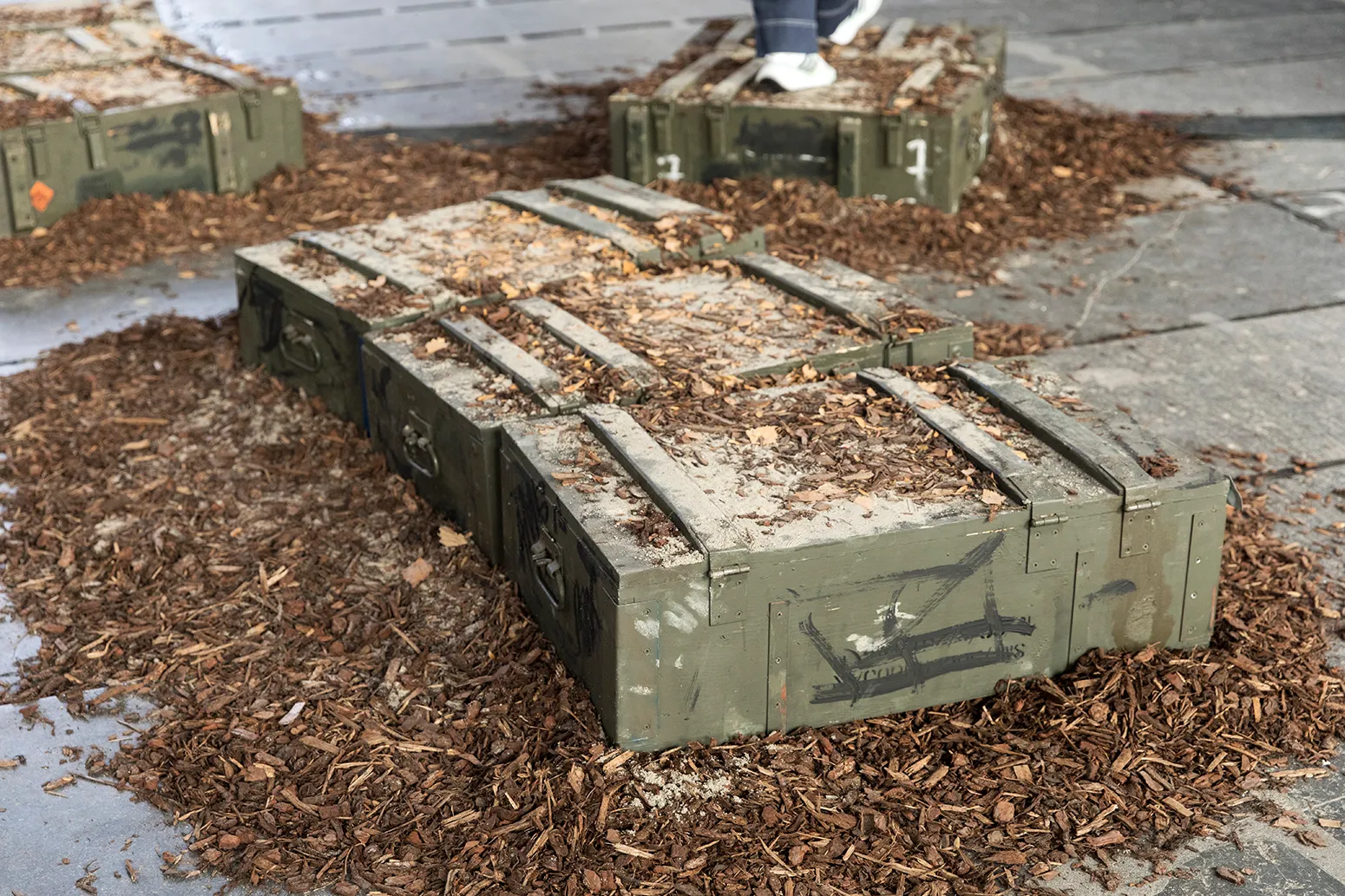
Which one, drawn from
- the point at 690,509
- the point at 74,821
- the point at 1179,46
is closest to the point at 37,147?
the point at 74,821

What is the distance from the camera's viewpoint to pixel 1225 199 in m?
7.58

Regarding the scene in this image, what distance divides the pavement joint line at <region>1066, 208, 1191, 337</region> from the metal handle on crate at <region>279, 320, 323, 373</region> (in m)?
2.86

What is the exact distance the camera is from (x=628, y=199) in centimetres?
582

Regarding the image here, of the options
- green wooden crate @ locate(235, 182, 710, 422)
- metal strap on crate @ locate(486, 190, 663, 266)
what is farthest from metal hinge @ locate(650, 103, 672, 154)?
green wooden crate @ locate(235, 182, 710, 422)

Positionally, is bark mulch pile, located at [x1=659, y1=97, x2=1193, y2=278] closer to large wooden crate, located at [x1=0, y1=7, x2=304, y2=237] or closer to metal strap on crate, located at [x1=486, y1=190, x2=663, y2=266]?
metal strap on crate, located at [x1=486, y1=190, x2=663, y2=266]

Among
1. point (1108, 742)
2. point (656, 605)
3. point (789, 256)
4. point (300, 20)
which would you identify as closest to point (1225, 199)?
point (789, 256)

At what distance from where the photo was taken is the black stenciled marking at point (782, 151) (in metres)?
7.16

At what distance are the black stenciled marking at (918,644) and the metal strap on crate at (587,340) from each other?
1062 mm

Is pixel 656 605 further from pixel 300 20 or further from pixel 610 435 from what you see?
pixel 300 20

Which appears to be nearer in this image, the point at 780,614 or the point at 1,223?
the point at 780,614

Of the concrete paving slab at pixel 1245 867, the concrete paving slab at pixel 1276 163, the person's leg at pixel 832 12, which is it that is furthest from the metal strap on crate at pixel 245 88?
the concrete paving slab at pixel 1245 867

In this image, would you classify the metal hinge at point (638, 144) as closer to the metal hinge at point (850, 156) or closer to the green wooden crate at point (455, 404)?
the metal hinge at point (850, 156)

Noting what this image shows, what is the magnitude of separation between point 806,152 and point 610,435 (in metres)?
3.75

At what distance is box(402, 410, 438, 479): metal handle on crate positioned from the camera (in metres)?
4.42
